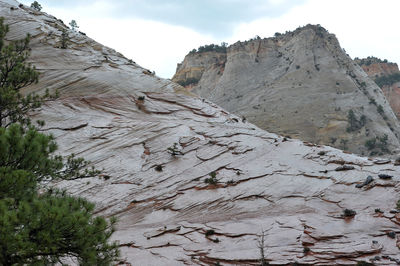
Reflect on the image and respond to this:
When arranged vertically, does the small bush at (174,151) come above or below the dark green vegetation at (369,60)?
below

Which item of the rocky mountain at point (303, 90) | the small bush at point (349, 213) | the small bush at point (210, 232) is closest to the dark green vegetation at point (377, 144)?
the rocky mountain at point (303, 90)

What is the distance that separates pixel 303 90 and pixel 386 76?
3739cm

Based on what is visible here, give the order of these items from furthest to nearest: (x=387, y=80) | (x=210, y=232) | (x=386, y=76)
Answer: (x=386, y=76) < (x=387, y=80) < (x=210, y=232)

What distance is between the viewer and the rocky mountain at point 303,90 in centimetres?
4909

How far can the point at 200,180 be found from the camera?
16.8 meters

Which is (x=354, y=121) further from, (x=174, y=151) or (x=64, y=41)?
(x=64, y=41)

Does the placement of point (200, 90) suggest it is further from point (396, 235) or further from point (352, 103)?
point (396, 235)

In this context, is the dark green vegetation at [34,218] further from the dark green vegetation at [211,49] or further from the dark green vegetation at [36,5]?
the dark green vegetation at [211,49]

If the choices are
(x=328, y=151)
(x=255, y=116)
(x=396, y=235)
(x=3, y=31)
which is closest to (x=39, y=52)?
(x=3, y=31)

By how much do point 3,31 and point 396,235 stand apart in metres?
14.5

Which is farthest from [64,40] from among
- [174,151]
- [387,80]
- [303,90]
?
[387,80]

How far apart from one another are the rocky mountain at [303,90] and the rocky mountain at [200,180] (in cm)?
3012

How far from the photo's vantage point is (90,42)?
27891mm

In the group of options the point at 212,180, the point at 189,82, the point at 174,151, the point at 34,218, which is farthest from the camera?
the point at 189,82
